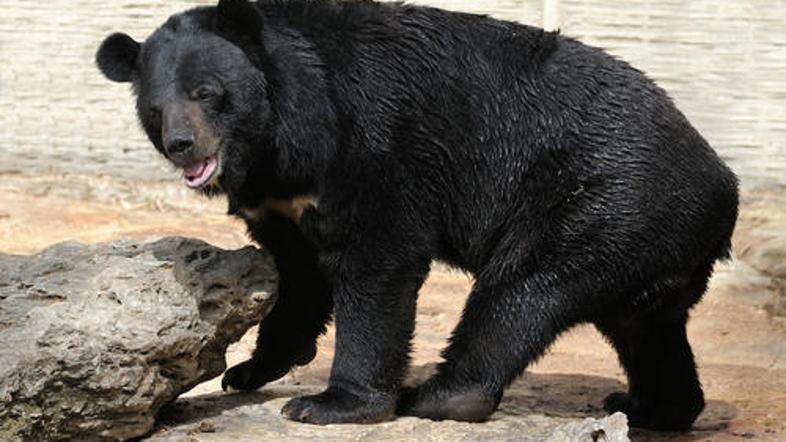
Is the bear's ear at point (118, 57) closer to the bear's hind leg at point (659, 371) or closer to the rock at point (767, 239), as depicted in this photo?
the bear's hind leg at point (659, 371)

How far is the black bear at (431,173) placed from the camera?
694cm

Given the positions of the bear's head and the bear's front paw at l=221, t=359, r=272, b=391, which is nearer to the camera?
the bear's head

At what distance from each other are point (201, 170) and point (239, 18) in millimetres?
725

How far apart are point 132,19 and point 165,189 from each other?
130cm

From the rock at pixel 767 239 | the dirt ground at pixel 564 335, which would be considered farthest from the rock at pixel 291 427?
the rock at pixel 767 239

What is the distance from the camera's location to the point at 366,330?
6.98 m

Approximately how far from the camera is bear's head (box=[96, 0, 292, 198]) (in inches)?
264

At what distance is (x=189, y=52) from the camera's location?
22.4 ft

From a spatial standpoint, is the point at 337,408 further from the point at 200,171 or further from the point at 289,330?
the point at 200,171

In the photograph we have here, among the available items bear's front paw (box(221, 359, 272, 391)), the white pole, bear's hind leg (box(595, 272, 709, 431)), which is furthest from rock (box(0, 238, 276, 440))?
the white pole

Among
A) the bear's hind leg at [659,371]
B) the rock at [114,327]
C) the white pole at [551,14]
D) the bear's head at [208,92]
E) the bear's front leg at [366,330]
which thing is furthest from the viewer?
the white pole at [551,14]

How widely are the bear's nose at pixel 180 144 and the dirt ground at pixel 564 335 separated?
1.66 m

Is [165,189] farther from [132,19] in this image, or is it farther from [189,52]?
[189,52]

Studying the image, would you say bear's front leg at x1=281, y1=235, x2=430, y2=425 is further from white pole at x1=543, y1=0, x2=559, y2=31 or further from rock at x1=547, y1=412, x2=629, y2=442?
white pole at x1=543, y1=0, x2=559, y2=31
